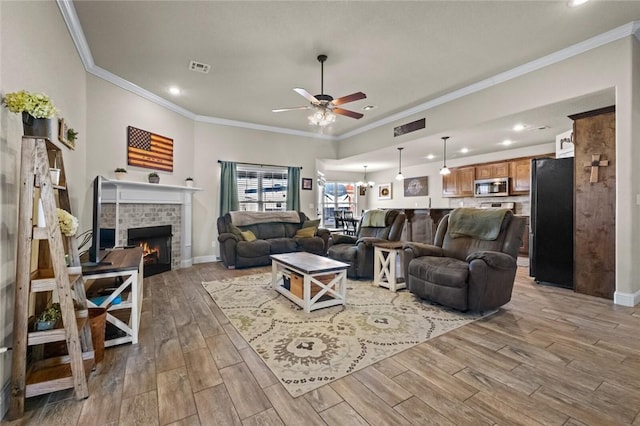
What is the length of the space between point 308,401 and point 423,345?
110cm

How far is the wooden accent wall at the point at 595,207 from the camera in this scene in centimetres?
335

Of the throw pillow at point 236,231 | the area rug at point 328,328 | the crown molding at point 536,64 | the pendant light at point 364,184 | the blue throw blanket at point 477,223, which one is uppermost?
the crown molding at point 536,64

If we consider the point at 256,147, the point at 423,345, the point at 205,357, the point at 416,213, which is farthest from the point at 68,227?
the point at 416,213

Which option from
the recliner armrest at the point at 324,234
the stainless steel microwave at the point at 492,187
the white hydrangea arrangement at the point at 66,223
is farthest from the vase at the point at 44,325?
the stainless steel microwave at the point at 492,187

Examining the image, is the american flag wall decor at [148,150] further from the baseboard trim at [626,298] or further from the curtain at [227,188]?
the baseboard trim at [626,298]

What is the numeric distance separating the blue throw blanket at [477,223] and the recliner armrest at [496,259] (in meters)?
0.33

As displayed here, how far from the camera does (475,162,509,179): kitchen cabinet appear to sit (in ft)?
21.0

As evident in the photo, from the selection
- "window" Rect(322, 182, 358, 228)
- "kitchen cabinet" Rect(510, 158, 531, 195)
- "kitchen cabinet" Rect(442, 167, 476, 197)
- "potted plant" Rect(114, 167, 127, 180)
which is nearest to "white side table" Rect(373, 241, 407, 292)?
"potted plant" Rect(114, 167, 127, 180)

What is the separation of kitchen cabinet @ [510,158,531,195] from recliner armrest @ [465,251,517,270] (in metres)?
4.07

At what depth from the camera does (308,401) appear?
162cm

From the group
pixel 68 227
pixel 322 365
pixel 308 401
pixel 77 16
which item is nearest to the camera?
pixel 308 401

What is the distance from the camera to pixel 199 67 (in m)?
3.73

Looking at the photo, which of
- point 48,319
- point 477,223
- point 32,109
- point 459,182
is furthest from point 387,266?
point 459,182

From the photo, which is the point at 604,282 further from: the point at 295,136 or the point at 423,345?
the point at 295,136
